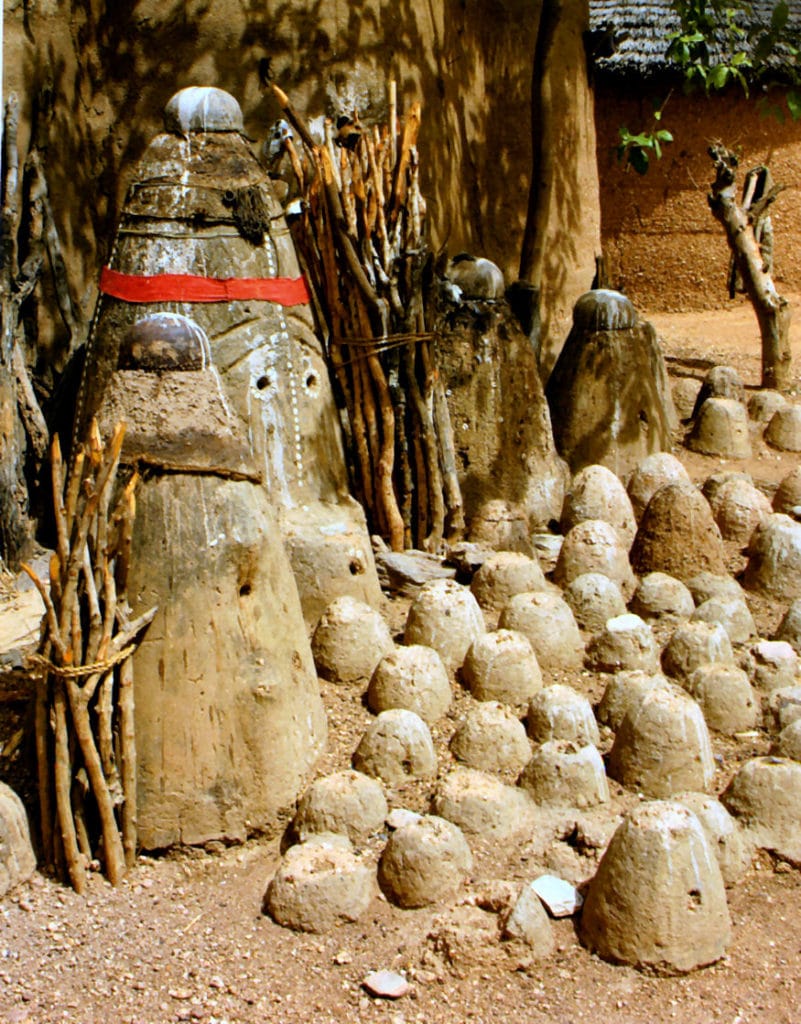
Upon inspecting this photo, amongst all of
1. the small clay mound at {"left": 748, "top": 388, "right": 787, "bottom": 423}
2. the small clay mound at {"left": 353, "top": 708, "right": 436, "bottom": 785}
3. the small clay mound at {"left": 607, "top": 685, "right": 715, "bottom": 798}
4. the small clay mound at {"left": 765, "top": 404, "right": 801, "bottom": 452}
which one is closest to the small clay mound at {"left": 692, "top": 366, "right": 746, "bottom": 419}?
the small clay mound at {"left": 748, "top": 388, "right": 787, "bottom": 423}

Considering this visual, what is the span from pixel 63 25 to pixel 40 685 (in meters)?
4.05

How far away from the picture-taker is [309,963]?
139 inches

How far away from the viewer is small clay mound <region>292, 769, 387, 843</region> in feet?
12.8

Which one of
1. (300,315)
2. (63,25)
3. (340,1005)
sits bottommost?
(340,1005)

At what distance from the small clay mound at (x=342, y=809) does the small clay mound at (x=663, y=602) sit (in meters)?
1.90

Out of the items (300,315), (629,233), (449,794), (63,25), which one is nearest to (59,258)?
(63,25)

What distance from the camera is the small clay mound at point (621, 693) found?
4559mm

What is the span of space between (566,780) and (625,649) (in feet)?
3.19

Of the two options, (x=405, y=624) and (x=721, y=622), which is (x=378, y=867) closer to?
(x=405, y=624)

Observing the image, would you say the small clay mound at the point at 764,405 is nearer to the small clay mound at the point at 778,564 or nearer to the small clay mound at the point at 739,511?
the small clay mound at the point at 739,511

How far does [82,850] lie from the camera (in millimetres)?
3832

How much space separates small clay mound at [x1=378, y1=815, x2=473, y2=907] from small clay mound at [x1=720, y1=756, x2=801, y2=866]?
881 millimetres

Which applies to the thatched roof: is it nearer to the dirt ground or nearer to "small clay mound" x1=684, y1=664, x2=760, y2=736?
"small clay mound" x1=684, y1=664, x2=760, y2=736

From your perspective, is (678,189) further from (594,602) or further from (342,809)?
(342,809)
